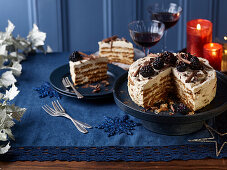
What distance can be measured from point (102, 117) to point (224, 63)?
109cm

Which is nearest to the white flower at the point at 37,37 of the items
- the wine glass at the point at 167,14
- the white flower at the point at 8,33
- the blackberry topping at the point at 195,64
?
the white flower at the point at 8,33

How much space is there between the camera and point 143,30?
281 cm

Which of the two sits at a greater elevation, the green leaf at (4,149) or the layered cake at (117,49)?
the layered cake at (117,49)

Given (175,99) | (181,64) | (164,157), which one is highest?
(181,64)

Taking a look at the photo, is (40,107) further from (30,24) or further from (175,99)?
(30,24)

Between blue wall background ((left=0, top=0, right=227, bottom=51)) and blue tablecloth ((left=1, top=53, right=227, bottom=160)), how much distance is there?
1.62 m

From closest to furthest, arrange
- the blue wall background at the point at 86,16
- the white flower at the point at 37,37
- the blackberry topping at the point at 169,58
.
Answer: the blackberry topping at the point at 169,58, the white flower at the point at 37,37, the blue wall background at the point at 86,16

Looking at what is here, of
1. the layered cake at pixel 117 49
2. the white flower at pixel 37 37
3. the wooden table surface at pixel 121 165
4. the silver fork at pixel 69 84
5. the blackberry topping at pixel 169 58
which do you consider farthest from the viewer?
the white flower at pixel 37 37

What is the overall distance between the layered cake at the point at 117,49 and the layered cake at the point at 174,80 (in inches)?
25.6

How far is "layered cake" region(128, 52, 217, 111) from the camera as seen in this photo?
2.06 metres

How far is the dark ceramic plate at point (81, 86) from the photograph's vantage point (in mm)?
2367

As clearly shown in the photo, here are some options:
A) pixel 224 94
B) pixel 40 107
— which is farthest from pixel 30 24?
pixel 224 94

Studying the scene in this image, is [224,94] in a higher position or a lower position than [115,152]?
higher

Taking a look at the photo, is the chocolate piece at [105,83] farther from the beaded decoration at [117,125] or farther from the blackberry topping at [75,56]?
the beaded decoration at [117,125]
